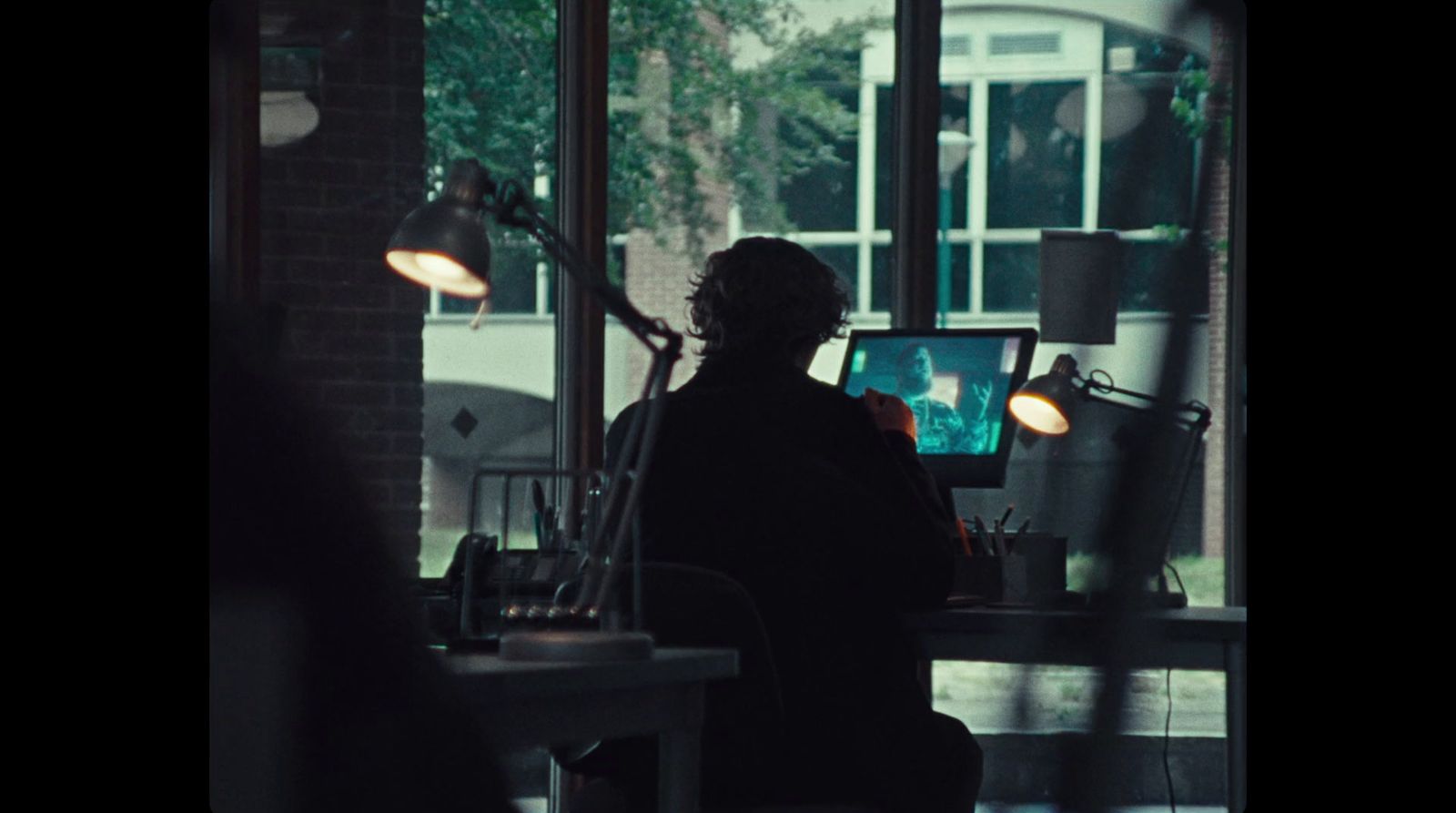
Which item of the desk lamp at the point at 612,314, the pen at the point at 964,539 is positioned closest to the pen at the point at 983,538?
the pen at the point at 964,539

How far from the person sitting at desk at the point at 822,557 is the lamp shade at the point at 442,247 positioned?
372mm

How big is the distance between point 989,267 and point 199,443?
4.05 metres

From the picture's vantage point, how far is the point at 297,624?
0.73m

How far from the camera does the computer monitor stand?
3404 mm

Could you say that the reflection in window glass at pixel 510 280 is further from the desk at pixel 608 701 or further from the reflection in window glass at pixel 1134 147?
the desk at pixel 608 701

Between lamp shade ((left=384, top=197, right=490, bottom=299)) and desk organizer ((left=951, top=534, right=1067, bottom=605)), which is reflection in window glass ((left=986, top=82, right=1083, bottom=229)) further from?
lamp shade ((left=384, top=197, right=490, bottom=299))

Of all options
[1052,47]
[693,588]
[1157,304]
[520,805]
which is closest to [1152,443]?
[1157,304]

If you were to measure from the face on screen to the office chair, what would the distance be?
4.10 ft

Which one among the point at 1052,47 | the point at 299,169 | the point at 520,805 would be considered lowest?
the point at 520,805

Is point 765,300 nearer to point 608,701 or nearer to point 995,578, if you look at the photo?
point 995,578

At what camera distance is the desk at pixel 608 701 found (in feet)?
5.40

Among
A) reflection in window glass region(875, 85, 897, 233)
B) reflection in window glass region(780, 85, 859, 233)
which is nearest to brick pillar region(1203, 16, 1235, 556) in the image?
reflection in window glass region(875, 85, 897, 233)

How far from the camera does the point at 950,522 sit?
3039mm

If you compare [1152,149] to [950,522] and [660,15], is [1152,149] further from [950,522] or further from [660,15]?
[950,522]
